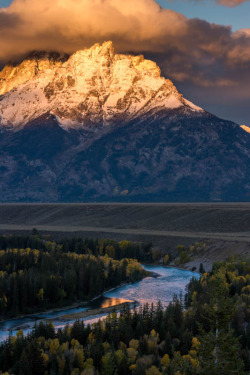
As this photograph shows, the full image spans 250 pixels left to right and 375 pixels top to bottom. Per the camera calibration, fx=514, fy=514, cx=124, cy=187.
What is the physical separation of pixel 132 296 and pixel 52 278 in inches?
739

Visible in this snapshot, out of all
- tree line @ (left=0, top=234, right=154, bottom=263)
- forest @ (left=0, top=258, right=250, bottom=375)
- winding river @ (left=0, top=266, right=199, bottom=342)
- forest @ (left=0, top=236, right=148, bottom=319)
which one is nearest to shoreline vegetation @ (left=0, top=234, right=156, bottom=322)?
forest @ (left=0, top=236, right=148, bottom=319)

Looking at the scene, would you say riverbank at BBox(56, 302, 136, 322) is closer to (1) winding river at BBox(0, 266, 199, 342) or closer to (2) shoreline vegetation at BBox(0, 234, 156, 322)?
(1) winding river at BBox(0, 266, 199, 342)

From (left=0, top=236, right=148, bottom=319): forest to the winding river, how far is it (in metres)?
3.03

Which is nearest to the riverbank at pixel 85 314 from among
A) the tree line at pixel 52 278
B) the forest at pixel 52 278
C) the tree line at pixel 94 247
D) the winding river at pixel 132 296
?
the winding river at pixel 132 296

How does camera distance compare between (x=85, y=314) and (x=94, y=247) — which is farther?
(x=94, y=247)

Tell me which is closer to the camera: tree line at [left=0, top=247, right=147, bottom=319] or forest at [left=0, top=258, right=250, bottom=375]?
forest at [left=0, top=258, right=250, bottom=375]

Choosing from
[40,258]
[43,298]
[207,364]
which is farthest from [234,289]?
[207,364]

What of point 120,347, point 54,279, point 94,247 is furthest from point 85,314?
point 94,247

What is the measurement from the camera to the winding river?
313 feet

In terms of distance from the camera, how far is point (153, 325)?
79.5 meters

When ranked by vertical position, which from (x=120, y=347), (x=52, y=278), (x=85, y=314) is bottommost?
(x=85, y=314)

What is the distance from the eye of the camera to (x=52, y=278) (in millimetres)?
113812

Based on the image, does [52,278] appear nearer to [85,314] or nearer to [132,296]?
[85,314]

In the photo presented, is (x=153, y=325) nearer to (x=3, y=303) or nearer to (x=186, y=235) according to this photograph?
(x=3, y=303)
